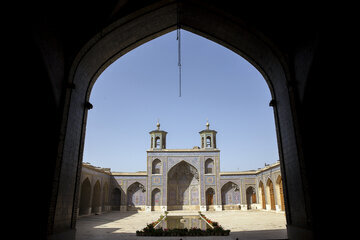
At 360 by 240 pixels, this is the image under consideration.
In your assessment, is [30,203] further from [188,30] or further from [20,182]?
[188,30]

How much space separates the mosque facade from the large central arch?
17094mm

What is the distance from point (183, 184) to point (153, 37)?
19.3 metres

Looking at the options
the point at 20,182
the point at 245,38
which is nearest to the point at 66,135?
the point at 20,182

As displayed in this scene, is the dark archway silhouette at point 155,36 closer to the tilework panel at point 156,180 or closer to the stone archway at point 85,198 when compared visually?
the stone archway at point 85,198

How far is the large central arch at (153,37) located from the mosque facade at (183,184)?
1709 cm

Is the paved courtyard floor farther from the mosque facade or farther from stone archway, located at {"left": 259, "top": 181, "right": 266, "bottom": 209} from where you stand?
the mosque facade

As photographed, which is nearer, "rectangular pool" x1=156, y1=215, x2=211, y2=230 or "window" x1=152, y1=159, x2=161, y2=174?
"rectangular pool" x1=156, y1=215, x2=211, y2=230

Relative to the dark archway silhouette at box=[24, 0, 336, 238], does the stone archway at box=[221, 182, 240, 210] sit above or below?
below

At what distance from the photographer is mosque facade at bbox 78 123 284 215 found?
23.5 m

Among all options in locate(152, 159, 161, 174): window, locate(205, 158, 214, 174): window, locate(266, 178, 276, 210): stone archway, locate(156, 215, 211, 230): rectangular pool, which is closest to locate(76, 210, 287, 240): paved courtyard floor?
locate(156, 215, 211, 230): rectangular pool

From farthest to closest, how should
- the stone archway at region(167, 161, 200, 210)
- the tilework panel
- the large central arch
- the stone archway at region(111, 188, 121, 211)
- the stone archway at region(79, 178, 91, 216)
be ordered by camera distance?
1. the stone archway at region(167, 161, 200, 210)
2. the stone archway at region(111, 188, 121, 211)
3. the tilework panel
4. the stone archway at region(79, 178, 91, 216)
5. the large central arch

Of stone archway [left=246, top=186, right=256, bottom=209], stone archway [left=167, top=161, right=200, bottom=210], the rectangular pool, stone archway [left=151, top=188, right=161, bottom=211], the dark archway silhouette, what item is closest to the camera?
the dark archway silhouette

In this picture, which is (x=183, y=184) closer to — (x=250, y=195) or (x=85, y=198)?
(x=250, y=195)

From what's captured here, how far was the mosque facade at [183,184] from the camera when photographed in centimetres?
2355
